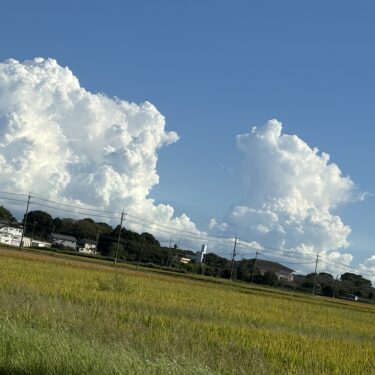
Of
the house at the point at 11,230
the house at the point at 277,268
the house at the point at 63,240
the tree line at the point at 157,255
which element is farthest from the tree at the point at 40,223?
the house at the point at 277,268

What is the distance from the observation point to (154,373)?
281 inches

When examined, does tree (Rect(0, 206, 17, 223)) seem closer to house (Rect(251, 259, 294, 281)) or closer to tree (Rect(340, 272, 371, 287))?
house (Rect(251, 259, 294, 281))

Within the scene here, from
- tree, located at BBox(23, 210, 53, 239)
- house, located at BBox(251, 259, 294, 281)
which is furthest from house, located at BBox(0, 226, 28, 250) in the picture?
house, located at BBox(251, 259, 294, 281)

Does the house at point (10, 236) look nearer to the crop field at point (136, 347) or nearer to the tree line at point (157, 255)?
the tree line at point (157, 255)

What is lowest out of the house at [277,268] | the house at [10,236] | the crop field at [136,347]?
the crop field at [136,347]

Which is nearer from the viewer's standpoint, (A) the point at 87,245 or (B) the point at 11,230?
(B) the point at 11,230

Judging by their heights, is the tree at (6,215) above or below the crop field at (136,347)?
above

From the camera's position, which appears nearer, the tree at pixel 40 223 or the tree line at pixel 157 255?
the tree line at pixel 157 255

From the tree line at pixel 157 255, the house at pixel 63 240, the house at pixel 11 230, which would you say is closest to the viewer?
the tree line at pixel 157 255

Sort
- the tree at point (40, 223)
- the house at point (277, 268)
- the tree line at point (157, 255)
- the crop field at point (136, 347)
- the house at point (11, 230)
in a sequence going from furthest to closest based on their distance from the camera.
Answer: the house at point (277, 268) < the tree at point (40, 223) < the house at point (11, 230) < the tree line at point (157, 255) < the crop field at point (136, 347)

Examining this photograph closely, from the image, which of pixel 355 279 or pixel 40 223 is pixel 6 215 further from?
pixel 355 279

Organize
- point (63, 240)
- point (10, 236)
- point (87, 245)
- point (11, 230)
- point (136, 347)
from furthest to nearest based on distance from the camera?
point (87, 245) → point (63, 240) → point (11, 230) → point (10, 236) → point (136, 347)

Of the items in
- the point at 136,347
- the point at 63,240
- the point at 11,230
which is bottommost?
the point at 136,347

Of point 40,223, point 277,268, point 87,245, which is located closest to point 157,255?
point 87,245
